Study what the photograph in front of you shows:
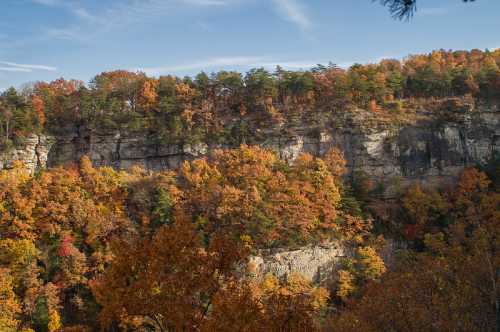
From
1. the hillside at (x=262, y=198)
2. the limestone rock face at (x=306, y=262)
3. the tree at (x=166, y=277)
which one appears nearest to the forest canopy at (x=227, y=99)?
the hillside at (x=262, y=198)

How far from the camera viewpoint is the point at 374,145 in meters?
36.0

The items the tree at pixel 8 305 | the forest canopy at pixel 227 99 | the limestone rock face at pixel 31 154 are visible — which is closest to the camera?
the tree at pixel 8 305

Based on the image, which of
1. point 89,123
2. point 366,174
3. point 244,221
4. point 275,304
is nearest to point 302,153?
point 366,174

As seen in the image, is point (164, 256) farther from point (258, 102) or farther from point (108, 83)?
point (108, 83)

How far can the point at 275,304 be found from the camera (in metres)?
7.84

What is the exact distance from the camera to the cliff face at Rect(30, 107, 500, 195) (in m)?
35.5

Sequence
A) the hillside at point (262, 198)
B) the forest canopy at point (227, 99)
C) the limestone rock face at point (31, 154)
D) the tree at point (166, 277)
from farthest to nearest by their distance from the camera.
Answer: the forest canopy at point (227, 99), the limestone rock face at point (31, 154), the hillside at point (262, 198), the tree at point (166, 277)

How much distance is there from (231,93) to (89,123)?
14.0 meters

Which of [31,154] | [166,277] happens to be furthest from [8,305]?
[31,154]

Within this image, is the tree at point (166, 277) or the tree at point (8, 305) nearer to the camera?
the tree at point (166, 277)

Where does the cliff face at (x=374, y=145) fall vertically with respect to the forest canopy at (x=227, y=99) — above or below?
below

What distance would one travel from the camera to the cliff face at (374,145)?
116 ft

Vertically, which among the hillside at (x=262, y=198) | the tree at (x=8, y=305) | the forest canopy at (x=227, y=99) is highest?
the forest canopy at (x=227, y=99)

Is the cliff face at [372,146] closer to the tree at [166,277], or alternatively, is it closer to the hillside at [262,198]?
the hillside at [262,198]
